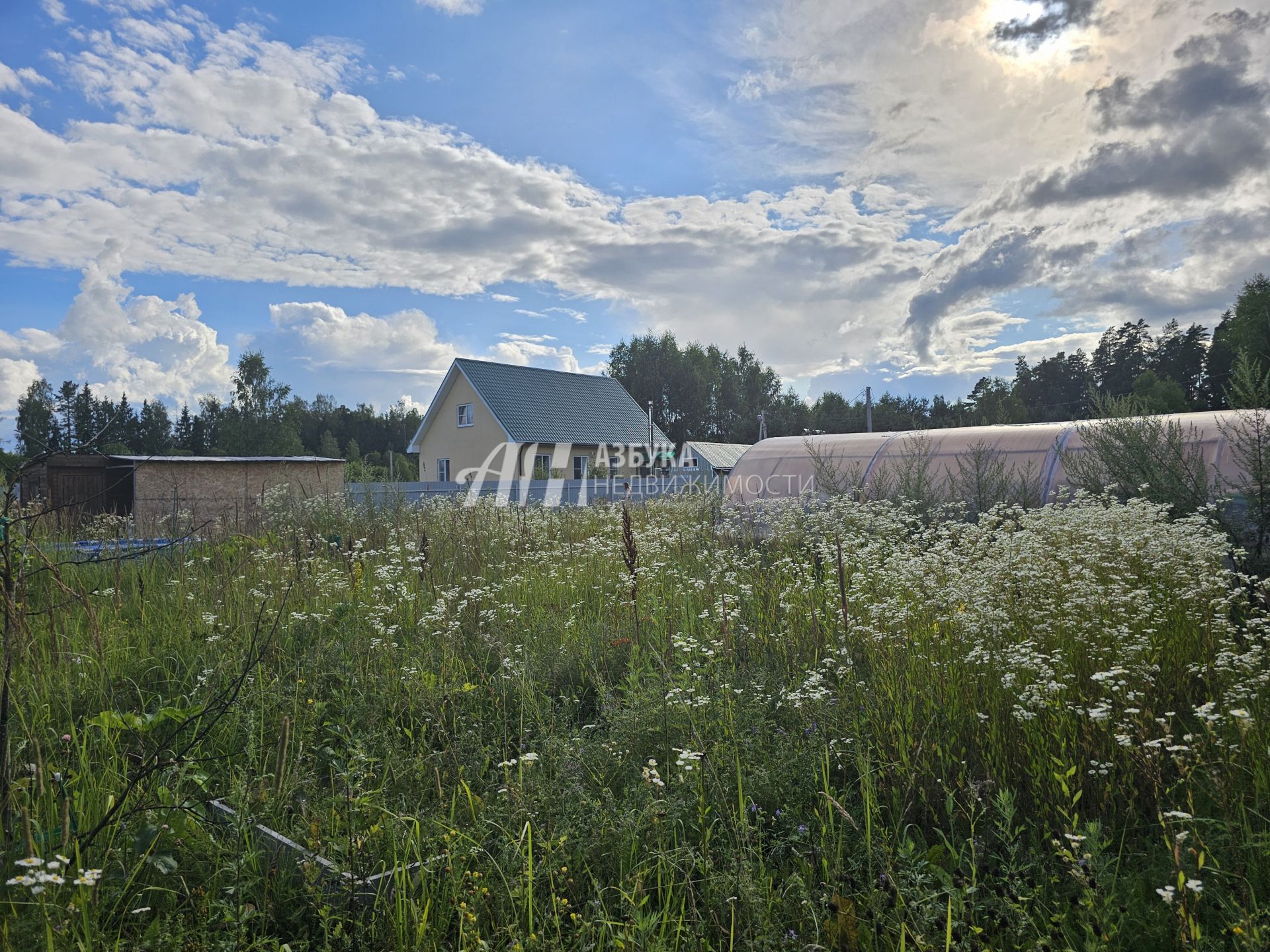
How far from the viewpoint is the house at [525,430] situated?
98.7 ft

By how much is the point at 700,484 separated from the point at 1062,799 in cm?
1217

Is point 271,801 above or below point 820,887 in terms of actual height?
above

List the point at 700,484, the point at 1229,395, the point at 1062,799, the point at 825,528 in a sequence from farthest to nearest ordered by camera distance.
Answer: the point at 700,484 < the point at 1229,395 < the point at 825,528 < the point at 1062,799

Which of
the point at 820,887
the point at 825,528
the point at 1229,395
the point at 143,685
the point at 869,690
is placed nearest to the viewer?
the point at 820,887

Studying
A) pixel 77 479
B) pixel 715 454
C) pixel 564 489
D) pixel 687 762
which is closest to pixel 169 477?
pixel 77 479

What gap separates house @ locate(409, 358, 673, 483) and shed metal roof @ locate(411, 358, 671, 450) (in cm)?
4

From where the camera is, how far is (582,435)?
3228 centimetres

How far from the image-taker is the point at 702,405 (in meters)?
64.9

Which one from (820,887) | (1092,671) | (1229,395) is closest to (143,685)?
(820,887)

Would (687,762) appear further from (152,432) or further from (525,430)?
(152,432)

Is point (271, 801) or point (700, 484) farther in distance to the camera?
point (700, 484)

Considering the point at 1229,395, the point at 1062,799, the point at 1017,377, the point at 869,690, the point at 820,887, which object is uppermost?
the point at 1017,377

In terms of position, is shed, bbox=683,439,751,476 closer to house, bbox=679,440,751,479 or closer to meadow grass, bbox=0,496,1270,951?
house, bbox=679,440,751,479

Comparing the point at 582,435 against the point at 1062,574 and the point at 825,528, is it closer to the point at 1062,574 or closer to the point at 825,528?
the point at 825,528
